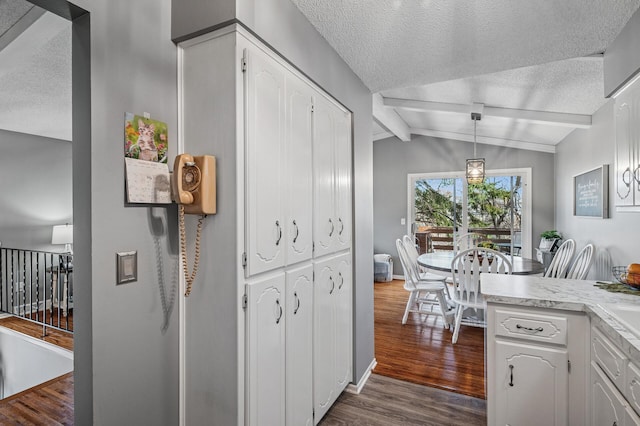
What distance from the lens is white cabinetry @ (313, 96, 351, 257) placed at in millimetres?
2002

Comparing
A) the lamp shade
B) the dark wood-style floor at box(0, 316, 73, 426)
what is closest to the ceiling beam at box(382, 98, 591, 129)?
the dark wood-style floor at box(0, 316, 73, 426)

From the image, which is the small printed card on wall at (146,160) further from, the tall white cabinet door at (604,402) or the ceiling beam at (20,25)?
the tall white cabinet door at (604,402)

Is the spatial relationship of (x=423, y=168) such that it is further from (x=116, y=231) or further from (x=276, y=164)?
(x=116, y=231)

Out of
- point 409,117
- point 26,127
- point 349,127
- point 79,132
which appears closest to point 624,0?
point 349,127

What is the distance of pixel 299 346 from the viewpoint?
1798mm

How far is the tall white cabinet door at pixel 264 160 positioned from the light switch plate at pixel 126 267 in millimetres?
428

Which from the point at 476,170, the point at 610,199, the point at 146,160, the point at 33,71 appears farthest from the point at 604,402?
the point at 33,71

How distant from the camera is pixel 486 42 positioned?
2.04 metres

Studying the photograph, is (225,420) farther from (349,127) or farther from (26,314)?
(26,314)

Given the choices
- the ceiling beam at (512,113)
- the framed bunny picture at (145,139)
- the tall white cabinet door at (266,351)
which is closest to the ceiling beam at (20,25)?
the framed bunny picture at (145,139)

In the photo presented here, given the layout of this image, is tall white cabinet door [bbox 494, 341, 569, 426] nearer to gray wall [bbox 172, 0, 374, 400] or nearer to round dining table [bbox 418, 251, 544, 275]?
gray wall [bbox 172, 0, 374, 400]

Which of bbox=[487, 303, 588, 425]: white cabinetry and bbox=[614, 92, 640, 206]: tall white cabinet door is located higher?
bbox=[614, 92, 640, 206]: tall white cabinet door

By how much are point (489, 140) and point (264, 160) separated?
216 inches

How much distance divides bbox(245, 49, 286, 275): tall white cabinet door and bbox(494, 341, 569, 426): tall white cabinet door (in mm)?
1324
